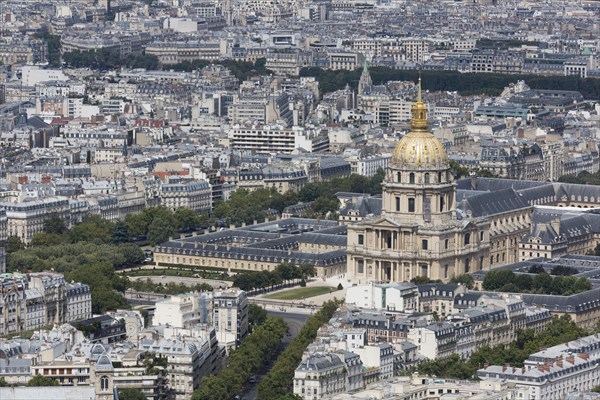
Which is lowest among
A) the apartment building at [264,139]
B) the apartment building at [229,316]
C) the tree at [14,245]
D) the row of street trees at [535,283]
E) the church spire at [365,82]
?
the church spire at [365,82]

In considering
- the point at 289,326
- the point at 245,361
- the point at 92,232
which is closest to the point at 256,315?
the point at 289,326

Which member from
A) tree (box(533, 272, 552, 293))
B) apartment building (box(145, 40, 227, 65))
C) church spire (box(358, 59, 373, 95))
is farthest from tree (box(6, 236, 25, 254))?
apartment building (box(145, 40, 227, 65))

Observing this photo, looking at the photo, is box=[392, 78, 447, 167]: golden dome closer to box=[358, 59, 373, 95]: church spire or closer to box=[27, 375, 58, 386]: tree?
box=[27, 375, 58, 386]: tree

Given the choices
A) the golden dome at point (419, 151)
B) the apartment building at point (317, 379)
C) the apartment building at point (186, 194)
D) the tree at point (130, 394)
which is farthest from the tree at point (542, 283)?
the apartment building at point (186, 194)

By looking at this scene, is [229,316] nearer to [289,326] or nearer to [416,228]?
[289,326]

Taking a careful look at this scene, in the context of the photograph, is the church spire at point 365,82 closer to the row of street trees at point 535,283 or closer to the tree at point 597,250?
the tree at point 597,250

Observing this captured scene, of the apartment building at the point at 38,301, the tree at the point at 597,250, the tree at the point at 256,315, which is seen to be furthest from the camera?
the tree at the point at 597,250
